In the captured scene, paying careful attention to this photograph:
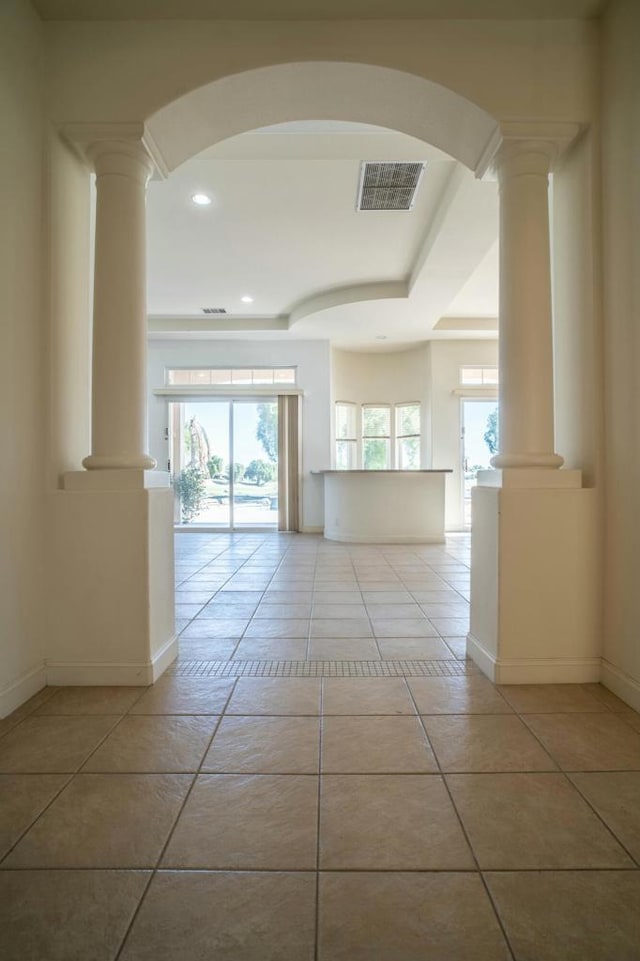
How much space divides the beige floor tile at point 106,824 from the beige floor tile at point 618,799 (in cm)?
119

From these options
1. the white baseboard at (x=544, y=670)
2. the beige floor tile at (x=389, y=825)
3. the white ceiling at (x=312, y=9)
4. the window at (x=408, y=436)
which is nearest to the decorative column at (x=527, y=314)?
the white ceiling at (x=312, y=9)

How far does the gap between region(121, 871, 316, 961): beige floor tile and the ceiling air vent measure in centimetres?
422

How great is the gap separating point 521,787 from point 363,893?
0.63 meters

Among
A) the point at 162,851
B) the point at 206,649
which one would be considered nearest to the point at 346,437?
the point at 206,649

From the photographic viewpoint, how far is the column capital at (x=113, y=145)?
2260 millimetres

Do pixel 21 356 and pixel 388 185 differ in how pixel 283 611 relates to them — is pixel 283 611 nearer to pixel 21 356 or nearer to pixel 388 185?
→ pixel 21 356

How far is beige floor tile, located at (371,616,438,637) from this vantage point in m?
2.86

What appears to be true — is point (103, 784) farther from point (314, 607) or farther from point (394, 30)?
point (394, 30)

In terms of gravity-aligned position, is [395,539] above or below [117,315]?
below

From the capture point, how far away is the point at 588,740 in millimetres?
1727

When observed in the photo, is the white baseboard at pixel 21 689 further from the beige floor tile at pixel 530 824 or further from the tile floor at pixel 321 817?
the beige floor tile at pixel 530 824

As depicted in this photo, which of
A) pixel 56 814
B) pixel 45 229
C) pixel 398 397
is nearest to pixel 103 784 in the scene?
pixel 56 814

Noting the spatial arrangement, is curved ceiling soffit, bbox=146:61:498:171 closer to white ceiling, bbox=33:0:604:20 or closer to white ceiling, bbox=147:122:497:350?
white ceiling, bbox=33:0:604:20

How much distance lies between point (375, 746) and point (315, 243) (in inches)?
195
